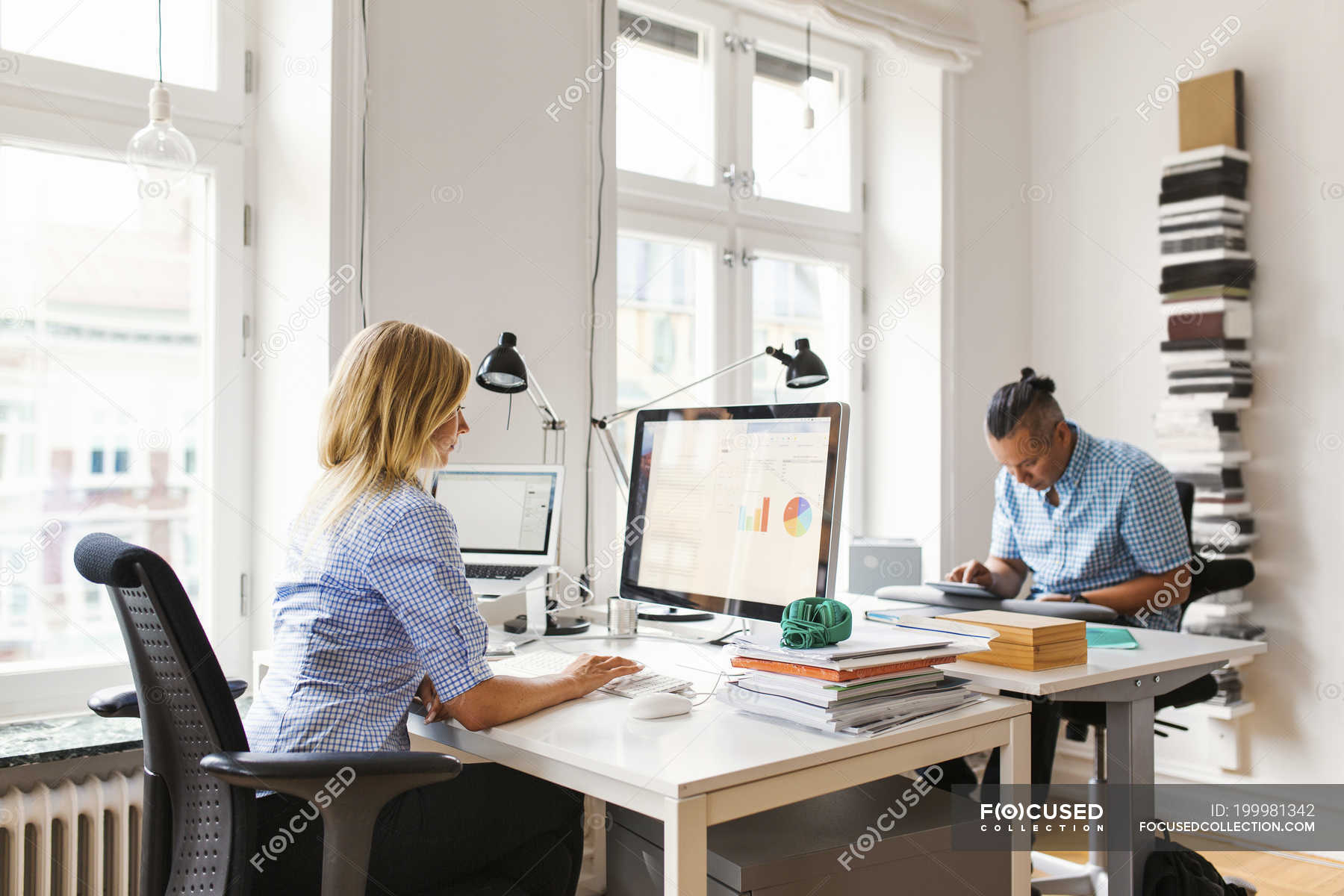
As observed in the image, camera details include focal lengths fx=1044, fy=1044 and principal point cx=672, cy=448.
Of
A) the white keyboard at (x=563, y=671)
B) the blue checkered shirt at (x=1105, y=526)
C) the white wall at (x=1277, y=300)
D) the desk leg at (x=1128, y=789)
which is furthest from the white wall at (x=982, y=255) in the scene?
the white keyboard at (x=563, y=671)

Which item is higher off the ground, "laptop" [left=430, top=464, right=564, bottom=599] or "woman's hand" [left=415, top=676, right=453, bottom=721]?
"laptop" [left=430, top=464, right=564, bottom=599]

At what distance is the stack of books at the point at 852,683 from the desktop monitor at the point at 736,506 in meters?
0.19

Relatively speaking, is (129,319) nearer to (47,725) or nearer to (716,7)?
(47,725)

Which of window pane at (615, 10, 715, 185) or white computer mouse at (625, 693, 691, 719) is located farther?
window pane at (615, 10, 715, 185)

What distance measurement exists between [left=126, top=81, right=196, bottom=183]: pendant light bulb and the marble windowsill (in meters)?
1.12

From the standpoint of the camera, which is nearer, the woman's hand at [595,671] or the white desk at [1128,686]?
the woman's hand at [595,671]

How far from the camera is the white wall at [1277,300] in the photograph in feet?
10.2

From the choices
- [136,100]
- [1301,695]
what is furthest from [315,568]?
[1301,695]

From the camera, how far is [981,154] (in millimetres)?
3754

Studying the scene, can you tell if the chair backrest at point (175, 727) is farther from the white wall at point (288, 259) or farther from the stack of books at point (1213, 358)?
the stack of books at point (1213, 358)

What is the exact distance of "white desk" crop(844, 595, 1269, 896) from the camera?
1.72m

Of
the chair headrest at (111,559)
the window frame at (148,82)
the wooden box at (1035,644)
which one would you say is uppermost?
the window frame at (148,82)

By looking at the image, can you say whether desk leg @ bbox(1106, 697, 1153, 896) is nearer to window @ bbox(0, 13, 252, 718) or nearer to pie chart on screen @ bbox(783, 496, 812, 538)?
pie chart on screen @ bbox(783, 496, 812, 538)

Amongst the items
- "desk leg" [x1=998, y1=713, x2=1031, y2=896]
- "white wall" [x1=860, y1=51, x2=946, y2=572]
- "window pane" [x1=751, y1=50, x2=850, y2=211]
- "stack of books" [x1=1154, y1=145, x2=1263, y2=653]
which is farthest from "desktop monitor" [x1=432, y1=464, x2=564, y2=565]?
"stack of books" [x1=1154, y1=145, x2=1263, y2=653]
